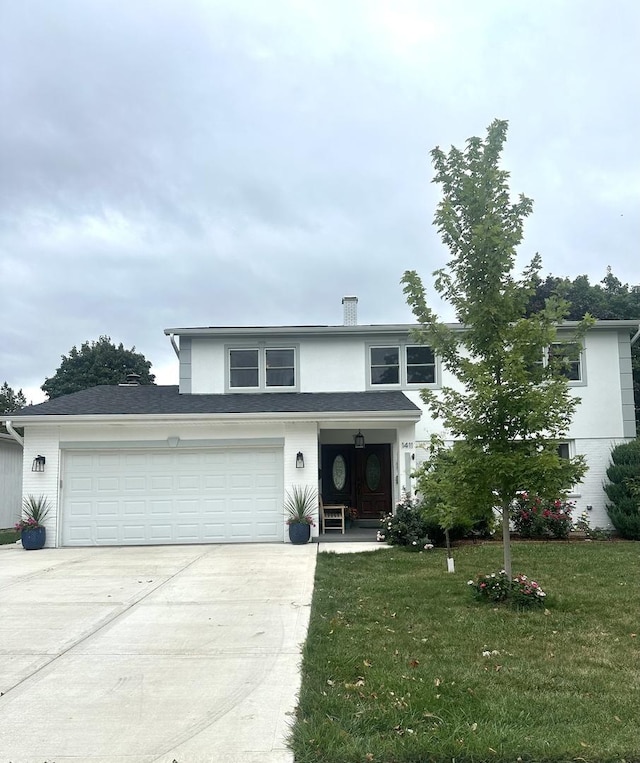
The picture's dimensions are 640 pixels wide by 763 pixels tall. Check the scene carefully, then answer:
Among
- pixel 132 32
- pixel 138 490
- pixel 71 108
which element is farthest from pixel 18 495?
pixel 132 32

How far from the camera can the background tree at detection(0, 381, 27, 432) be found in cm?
3603

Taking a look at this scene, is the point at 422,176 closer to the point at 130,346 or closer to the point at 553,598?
the point at 553,598

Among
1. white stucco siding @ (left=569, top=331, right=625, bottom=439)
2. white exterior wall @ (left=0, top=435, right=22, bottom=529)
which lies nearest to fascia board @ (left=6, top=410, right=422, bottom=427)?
white stucco siding @ (left=569, top=331, right=625, bottom=439)

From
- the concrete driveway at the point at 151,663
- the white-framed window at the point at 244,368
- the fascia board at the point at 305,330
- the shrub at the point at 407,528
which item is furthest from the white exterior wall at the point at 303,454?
the concrete driveway at the point at 151,663

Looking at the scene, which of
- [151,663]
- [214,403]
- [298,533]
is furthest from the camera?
[214,403]

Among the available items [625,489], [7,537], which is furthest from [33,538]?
[625,489]

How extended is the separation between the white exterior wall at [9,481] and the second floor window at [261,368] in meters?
7.79

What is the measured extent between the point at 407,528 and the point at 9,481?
44.7 feet

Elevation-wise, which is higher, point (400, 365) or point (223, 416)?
point (400, 365)

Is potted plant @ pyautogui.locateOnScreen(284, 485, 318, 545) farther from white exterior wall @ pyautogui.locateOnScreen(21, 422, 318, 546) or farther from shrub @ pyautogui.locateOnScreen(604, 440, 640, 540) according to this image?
shrub @ pyautogui.locateOnScreen(604, 440, 640, 540)

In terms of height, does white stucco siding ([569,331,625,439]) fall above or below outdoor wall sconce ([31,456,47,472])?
above

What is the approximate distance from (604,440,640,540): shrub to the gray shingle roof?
5.07 metres

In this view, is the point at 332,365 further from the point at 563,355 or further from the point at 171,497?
the point at 563,355

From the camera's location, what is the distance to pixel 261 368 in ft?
52.3
